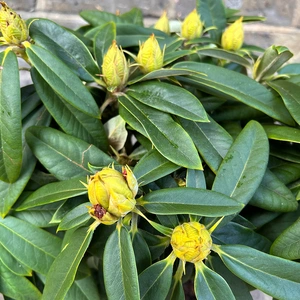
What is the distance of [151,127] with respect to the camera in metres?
0.60

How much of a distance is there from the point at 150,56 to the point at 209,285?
0.40 meters

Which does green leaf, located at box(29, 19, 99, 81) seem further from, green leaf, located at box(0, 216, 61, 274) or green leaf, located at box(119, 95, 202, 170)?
green leaf, located at box(0, 216, 61, 274)

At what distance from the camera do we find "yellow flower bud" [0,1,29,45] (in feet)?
1.93

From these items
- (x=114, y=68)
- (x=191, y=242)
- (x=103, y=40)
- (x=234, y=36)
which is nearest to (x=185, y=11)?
(x=234, y=36)

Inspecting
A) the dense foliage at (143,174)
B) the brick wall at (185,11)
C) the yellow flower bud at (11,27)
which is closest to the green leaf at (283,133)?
the dense foliage at (143,174)

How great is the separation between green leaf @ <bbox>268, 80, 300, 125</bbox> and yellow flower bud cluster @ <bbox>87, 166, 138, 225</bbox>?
0.31m

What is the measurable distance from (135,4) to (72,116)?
114 cm

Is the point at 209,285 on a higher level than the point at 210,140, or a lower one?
lower

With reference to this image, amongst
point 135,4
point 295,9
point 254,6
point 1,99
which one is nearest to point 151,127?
point 1,99

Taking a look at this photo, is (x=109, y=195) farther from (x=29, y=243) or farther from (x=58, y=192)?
(x=29, y=243)

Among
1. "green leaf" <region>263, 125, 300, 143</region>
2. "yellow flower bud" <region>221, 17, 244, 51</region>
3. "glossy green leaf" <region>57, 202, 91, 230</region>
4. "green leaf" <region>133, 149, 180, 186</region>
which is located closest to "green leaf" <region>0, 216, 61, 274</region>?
"glossy green leaf" <region>57, 202, 91, 230</region>

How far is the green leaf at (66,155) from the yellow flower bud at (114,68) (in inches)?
4.6

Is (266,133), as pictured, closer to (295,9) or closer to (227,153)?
(227,153)

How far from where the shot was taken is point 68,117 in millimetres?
650
